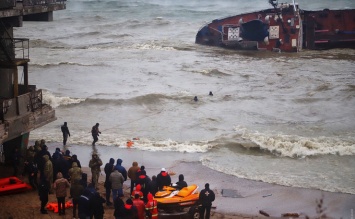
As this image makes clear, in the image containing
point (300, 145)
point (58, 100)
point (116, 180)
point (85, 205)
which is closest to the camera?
point (85, 205)

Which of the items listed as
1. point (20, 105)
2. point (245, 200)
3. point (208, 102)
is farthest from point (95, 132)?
point (208, 102)

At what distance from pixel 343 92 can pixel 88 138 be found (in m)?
19.0

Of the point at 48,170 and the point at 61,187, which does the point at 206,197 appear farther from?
the point at 48,170

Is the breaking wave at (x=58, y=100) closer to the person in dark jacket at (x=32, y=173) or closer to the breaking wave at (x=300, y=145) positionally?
the breaking wave at (x=300, y=145)

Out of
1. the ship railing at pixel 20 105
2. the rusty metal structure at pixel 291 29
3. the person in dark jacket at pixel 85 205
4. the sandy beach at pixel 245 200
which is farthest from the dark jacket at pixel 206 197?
the rusty metal structure at pixel 291 29

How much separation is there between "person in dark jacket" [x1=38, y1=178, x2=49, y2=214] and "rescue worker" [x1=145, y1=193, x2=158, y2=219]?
101 inches

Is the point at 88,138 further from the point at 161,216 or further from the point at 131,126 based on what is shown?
the point at 161,216

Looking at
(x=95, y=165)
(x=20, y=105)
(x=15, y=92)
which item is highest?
(x=15, y=92)

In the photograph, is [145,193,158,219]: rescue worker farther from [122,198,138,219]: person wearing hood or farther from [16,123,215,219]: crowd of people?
[122,198,138,219]: person wearing hood

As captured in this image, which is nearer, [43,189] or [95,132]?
[43,189]

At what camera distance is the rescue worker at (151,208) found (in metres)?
12.8

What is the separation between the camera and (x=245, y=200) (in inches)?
656

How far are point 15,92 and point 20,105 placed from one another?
2.35 feet

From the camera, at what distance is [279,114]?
98.0 feet
